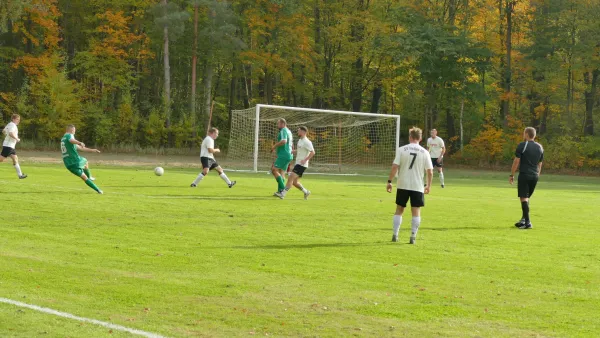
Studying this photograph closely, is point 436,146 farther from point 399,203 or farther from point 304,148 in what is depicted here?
point 399,203

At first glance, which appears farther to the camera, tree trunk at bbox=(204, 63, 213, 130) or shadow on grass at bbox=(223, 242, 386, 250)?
tree trunk at bbox=(204, 63, 213, 130)

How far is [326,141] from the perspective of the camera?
44.2m

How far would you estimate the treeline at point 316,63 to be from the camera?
54.4 m

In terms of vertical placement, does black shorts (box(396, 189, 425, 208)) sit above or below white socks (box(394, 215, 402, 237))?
above

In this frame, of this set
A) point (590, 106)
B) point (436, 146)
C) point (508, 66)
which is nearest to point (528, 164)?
point (436, 146)

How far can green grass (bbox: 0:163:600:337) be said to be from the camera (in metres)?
7.89

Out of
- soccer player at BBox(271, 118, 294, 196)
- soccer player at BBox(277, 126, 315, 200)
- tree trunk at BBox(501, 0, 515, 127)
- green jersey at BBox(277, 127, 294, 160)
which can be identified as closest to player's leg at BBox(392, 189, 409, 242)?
soccer player at BBox(277, 126, 315, 200)

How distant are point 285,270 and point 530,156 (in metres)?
8.41

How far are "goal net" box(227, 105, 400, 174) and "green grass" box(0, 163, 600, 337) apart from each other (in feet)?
73.5

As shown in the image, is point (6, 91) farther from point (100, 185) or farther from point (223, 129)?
point (100, 185)

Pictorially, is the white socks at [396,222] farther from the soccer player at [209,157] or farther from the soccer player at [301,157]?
the soccer player at [209,157]

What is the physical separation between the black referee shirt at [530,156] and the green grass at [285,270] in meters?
1.27

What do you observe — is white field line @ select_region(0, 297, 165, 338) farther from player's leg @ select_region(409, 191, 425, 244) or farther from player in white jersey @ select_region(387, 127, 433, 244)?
player's leg @ select_region(409, 191, 425, 244)

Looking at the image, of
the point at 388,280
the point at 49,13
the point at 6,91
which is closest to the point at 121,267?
the point at 388,280
